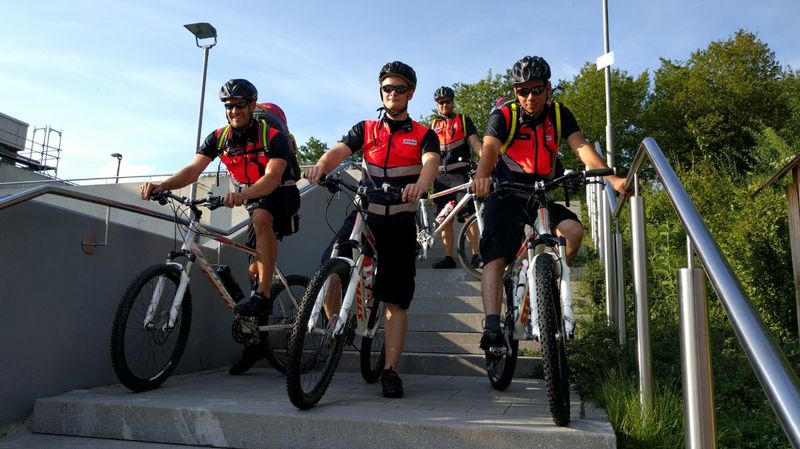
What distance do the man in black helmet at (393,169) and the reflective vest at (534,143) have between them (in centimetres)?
45

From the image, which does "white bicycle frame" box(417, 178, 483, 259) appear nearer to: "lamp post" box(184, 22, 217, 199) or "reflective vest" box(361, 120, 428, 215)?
"reflective vest" box(361, 120, 428, 215)

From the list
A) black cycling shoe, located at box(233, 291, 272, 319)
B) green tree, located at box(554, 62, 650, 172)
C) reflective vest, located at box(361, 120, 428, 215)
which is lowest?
black cycling shoe, located at box(233, 291, 272, 319)

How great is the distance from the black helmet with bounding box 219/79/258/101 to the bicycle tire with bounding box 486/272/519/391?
6.51 feet

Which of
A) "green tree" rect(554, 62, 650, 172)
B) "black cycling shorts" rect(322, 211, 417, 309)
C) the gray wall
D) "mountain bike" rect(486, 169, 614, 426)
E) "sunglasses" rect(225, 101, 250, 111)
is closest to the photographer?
"mountain bike" rect(486, 169, 614, 426)

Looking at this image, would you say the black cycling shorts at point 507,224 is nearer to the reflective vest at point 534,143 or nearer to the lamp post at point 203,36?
the reflective vest at point 534,143

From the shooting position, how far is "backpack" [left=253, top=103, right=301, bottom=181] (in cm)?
416

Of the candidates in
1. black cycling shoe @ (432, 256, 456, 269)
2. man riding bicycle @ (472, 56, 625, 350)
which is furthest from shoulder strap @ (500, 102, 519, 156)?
black cycling shoe @ (432, 256, 456, 269)

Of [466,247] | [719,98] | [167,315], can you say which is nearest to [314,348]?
[167,315]

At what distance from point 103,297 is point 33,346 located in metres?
0.53

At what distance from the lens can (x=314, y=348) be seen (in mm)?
3100

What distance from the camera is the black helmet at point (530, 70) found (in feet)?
11.4

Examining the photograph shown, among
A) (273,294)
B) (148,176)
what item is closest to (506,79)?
(148,176)

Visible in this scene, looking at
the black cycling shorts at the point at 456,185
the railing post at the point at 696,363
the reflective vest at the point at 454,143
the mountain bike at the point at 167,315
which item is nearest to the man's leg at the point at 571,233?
the railing post at the point at 696,363

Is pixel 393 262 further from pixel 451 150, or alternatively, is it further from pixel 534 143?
pixel 451 150
